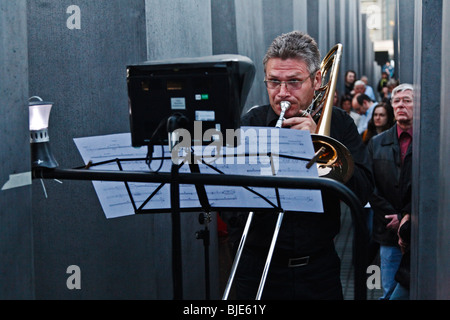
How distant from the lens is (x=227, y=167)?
262 centimetres

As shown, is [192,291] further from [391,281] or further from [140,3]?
[140,3]

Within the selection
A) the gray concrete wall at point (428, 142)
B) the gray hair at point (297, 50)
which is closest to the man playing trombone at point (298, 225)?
the gray hair at point (297, 50)

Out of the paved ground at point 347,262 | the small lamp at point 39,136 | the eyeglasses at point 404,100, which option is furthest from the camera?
the paved ground at point 347,262

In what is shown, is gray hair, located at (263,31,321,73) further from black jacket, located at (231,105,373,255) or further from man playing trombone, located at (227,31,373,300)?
black jacket, located at (231,105,373,255)

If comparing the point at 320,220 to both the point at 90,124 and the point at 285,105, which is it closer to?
the point at 285,105

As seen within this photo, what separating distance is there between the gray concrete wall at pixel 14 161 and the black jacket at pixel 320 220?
110 cm

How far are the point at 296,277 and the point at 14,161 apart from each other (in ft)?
4.59

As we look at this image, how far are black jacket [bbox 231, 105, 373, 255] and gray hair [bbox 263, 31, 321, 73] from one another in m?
0.30

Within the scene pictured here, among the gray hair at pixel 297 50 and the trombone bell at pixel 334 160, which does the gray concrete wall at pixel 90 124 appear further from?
the trombone bell at pixel 334 160

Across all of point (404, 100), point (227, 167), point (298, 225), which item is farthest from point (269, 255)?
point (404, 100)

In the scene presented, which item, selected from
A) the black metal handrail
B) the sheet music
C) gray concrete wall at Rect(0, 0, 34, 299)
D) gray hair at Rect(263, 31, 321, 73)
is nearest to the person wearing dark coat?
gray hair at Rect(263, 31, 321, 73)

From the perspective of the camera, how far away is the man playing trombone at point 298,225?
328cm

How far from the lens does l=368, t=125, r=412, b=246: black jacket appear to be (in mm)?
5312
